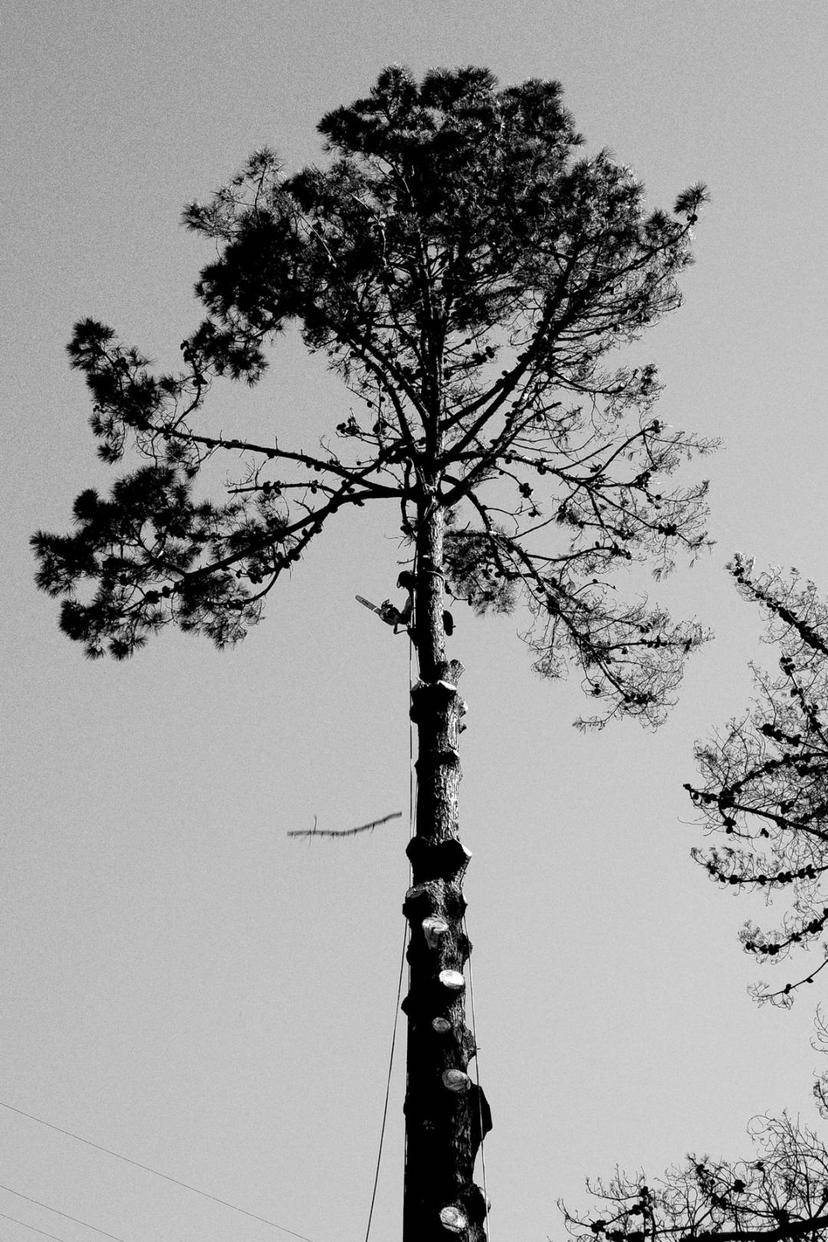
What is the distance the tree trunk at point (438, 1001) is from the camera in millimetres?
4844

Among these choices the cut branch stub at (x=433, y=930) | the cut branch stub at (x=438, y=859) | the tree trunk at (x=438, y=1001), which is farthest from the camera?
the cut branch stub at (x=438, y=859)

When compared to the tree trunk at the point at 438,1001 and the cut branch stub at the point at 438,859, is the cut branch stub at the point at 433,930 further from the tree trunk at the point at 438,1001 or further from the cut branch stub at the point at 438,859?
the cut branch stub at the point at 438,859

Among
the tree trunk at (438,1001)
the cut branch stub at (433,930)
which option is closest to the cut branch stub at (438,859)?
the tree trunk at (438,1001)

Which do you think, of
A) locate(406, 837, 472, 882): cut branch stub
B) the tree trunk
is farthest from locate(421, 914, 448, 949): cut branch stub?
locate(406, 837, 472, 882): cut branch stub

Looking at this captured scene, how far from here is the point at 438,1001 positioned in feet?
17.6

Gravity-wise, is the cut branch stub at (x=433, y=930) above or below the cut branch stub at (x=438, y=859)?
below

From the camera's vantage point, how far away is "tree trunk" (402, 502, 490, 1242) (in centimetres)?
484

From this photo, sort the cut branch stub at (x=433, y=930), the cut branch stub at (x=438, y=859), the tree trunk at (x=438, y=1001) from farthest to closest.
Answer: the cut branch stub at (x=438, y=859), the cut branch stub at (x=433, y=930), the tree trunk at (x=438, y=1001)

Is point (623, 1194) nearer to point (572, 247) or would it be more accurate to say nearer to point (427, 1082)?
point (427, 1082)

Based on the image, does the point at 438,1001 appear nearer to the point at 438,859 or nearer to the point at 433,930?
the point at 433,930

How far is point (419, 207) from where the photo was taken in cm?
941

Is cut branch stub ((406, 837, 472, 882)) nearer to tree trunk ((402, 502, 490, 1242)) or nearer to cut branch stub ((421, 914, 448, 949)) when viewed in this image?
tree trunk ((402, 502, 490, 1242))

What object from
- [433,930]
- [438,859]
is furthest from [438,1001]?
[438,859]

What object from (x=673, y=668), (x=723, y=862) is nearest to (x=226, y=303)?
(x=673, y=668)
